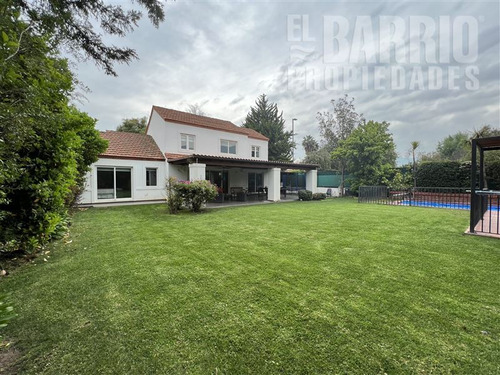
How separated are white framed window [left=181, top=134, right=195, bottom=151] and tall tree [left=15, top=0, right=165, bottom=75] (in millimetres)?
12029

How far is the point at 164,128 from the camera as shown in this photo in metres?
16.2

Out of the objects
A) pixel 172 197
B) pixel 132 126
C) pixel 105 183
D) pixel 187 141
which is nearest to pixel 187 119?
pixel 187 141

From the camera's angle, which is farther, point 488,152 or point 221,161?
point 488,152

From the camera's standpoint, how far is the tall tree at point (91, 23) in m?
4.13

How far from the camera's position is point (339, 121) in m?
30.2

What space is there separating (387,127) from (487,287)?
18839 millimetres

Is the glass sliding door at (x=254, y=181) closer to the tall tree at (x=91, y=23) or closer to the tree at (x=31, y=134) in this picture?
the tree at (x=31, y=134)

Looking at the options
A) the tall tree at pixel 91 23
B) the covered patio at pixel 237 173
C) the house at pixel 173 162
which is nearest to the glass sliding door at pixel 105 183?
the house at pixel 173 162

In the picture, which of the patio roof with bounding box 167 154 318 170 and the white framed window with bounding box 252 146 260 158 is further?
the white framed window with bounding box 252 146 260 158

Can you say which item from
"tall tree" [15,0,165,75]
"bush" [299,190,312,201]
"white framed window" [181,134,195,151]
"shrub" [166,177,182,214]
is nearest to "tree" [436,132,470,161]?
"bush" [299,190,312,201]

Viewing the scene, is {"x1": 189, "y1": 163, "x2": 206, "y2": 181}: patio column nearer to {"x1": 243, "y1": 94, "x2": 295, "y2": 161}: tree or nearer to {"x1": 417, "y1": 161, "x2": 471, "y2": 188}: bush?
{"x1": 417, "y1": 161, "x2": 471, "y2": 188}: bush

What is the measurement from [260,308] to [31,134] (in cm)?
373

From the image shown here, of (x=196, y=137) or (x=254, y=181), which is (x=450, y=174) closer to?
(x=254, y=181)

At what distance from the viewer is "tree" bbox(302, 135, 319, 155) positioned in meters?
45.5
